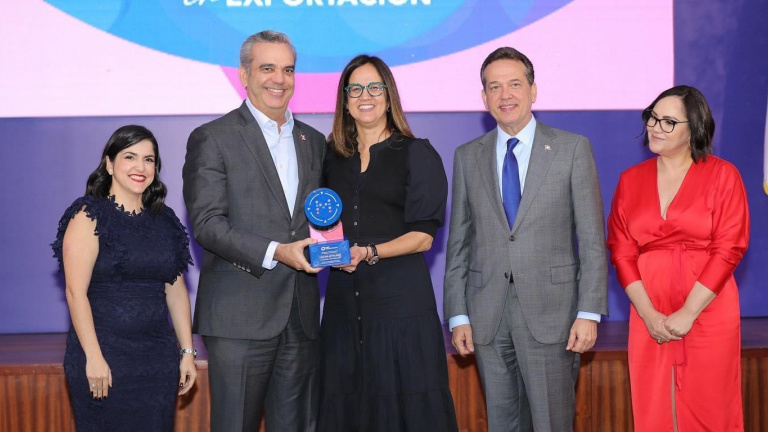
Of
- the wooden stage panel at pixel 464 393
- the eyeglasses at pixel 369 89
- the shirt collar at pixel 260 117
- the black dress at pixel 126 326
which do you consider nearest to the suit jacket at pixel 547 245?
the eyeglasses at pixel 369 89

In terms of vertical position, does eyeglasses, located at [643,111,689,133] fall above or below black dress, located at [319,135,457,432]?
above

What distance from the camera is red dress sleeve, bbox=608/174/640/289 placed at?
2.71 meters

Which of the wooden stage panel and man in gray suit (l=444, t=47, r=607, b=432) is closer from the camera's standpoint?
man in gray suit (l=444, t=47, r=607, b=432)

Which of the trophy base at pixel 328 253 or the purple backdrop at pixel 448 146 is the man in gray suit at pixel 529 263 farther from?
the purple backdrop at pixel 448 146

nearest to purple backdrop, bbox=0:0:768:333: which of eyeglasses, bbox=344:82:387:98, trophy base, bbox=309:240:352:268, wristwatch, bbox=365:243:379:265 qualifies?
eyeglasses, bbox=344:82:387:98

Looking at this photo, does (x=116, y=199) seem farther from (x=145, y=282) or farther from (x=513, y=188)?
(x=513, y=188)

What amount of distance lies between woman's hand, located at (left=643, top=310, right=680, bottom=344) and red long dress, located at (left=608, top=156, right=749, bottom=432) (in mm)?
52

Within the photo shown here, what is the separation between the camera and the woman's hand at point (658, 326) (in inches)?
103

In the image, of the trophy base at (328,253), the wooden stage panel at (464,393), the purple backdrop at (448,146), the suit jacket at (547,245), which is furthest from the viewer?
the purple backdrop at (448,146)

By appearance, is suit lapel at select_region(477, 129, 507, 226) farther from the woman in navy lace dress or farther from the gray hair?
the woman in navy lace dress

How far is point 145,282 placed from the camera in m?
2.52

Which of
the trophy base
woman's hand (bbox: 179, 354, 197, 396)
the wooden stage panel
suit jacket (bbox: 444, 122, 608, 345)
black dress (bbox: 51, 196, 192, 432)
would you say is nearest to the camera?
the trophy base

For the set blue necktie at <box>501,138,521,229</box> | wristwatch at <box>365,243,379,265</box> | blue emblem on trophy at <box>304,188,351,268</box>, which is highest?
blue necktie at <box>501,138,521,229</box>

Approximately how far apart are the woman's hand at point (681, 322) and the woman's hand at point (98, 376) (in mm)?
1848
